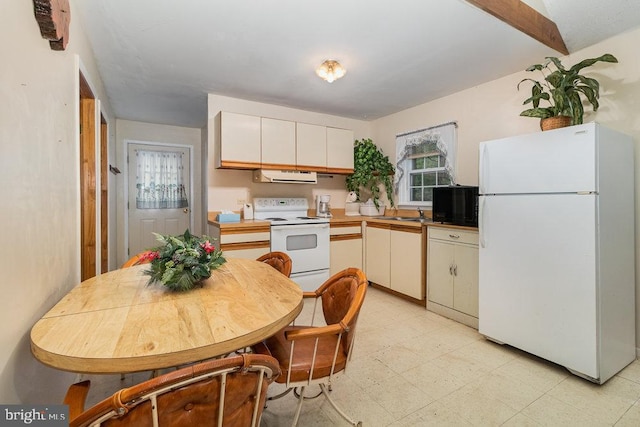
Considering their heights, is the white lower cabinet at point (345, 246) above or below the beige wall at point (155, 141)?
below

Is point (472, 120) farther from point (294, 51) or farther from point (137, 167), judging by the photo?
point (137, 167)

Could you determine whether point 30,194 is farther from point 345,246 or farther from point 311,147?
point 345,246

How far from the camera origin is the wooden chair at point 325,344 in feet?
3.95

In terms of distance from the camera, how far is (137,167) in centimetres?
455

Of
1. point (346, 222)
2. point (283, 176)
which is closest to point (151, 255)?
point (283, 176)

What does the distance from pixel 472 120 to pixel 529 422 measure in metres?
2.72

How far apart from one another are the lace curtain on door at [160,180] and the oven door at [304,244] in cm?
250

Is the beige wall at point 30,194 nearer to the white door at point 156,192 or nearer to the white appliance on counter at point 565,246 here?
the white appliance on counter at point 565,246

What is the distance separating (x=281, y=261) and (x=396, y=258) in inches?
68.7

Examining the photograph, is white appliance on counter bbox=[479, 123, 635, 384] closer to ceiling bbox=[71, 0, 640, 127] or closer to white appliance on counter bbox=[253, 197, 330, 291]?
ceiling bbox=[71, 0, 640, 127]

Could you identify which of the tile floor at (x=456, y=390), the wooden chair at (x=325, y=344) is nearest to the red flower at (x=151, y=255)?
the wooden chair at (x=325, y=344)

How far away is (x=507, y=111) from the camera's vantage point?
2828 mm

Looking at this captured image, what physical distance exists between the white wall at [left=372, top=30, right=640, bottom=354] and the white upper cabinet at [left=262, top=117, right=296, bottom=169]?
1499 millimetres

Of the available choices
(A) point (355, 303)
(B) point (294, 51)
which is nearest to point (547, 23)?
(B) point (294, 51)
